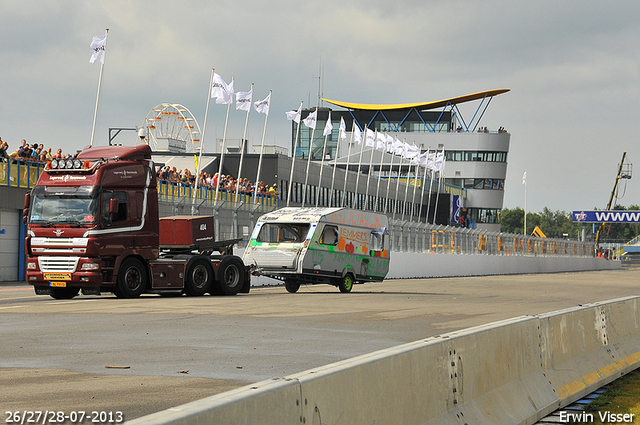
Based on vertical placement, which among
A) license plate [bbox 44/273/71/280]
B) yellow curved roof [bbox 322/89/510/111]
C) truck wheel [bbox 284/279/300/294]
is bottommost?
truck wheel [bbox 284/279/300/294]

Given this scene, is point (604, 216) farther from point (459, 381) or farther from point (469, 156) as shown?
point (459, 381)

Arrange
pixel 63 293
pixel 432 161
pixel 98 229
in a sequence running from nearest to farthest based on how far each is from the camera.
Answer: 1. pixel 98 229
2. pixel 63 293
3. pixel 432 161

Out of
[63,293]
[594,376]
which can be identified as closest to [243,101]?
[63,293]

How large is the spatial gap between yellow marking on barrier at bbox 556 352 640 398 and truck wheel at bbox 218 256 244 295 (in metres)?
14.4

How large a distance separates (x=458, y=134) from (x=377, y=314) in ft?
359

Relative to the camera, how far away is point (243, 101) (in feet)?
157

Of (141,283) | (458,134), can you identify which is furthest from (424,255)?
(458,134)

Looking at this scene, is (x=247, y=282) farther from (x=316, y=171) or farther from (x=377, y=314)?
(x=316, y=171)

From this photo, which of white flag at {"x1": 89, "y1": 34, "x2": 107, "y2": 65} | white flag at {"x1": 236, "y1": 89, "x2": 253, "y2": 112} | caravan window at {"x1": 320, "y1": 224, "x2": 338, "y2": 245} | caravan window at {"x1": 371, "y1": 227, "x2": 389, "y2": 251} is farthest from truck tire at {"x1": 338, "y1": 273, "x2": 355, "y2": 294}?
white flag at {"x1": 236, "y1": 89, "x2": 253, "y2": 112}

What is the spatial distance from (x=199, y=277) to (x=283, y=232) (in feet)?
15.7

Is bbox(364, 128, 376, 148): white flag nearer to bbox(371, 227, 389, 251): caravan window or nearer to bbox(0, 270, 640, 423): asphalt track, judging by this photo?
bbox(371, 227, 389, 251): caravan window

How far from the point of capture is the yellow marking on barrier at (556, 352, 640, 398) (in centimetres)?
912

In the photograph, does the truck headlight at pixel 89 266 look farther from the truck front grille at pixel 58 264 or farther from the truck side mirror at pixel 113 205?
the truck side mirror at pixel 113 205

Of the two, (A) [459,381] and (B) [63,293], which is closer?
(A) [459,381]
